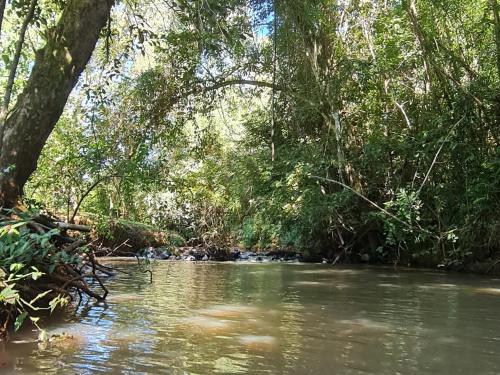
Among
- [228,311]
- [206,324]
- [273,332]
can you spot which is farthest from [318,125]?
[273,332]

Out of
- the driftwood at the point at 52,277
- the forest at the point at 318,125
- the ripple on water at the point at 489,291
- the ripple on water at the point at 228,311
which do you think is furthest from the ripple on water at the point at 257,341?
the ripple on water at the point at 489,291

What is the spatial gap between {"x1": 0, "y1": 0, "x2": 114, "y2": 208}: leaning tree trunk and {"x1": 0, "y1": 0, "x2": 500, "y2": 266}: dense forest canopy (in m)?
1.81

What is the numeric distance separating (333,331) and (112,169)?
406cm

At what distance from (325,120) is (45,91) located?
7.64 m

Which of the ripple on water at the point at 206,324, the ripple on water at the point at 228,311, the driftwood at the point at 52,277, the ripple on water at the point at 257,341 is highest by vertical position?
the driftwood at the point at 52,277

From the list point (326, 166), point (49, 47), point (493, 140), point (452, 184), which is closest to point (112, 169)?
point (49, 47)

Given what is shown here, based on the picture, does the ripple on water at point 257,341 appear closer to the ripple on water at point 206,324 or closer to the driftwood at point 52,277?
the ripple on water at point 206,324

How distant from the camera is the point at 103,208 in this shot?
527 inches

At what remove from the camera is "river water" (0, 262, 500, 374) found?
3.38 metres

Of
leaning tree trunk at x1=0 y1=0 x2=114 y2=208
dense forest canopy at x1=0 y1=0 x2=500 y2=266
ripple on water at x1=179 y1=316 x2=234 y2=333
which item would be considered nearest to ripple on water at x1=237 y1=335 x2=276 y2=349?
ripple on water at x1=179 y1=316 x2=234 y2=333

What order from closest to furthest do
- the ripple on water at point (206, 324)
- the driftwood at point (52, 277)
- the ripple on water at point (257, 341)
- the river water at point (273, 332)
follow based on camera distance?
the river water at point (273, 332), the ripple on water at point (257, 341), the driftwood at point (52, 277), the ripple on water at point (206, 324)

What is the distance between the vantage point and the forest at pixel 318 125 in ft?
29.9

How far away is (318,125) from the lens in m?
12.6

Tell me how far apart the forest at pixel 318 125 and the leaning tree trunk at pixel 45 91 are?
1.44 metres
